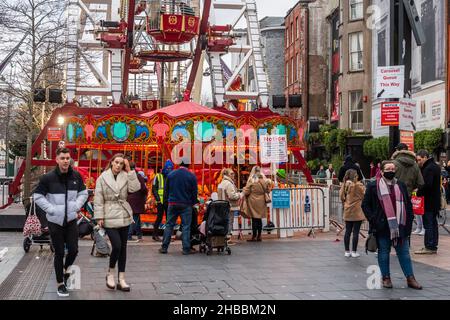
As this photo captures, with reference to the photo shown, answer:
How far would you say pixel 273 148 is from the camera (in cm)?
1620

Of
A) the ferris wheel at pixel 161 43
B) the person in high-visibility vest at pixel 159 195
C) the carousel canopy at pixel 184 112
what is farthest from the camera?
the ferris wheel at pixel 161 43

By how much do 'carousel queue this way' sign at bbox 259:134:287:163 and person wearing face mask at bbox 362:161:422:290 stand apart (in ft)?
24.4

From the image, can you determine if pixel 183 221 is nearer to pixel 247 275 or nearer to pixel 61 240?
pixel 247 275

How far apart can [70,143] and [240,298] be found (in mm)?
9975

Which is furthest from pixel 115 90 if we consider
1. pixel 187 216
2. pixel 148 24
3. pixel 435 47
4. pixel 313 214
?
pixel 435 47

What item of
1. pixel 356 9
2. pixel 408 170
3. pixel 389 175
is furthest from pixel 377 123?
pixel 389 175

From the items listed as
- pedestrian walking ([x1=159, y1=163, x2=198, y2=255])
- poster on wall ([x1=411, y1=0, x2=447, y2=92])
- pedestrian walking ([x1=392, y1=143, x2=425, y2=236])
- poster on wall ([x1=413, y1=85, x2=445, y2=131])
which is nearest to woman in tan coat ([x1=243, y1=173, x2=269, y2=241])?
pedestrian walking ([x1=159, y1=163, x2=198, y2=255])

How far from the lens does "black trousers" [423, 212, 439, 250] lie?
39.3 feet

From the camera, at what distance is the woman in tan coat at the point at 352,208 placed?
468 inches

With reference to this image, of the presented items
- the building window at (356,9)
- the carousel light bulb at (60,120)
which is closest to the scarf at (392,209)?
the carousel light bulb at (60,120)

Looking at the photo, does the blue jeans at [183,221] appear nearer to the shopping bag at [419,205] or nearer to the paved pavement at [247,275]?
the paved pavement at [247,275]

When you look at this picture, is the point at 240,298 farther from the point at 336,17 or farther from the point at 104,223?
the point at 336,17

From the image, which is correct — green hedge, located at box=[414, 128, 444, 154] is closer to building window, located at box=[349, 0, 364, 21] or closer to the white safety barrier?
the white safety barrier

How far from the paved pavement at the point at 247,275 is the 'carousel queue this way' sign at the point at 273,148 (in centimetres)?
314
